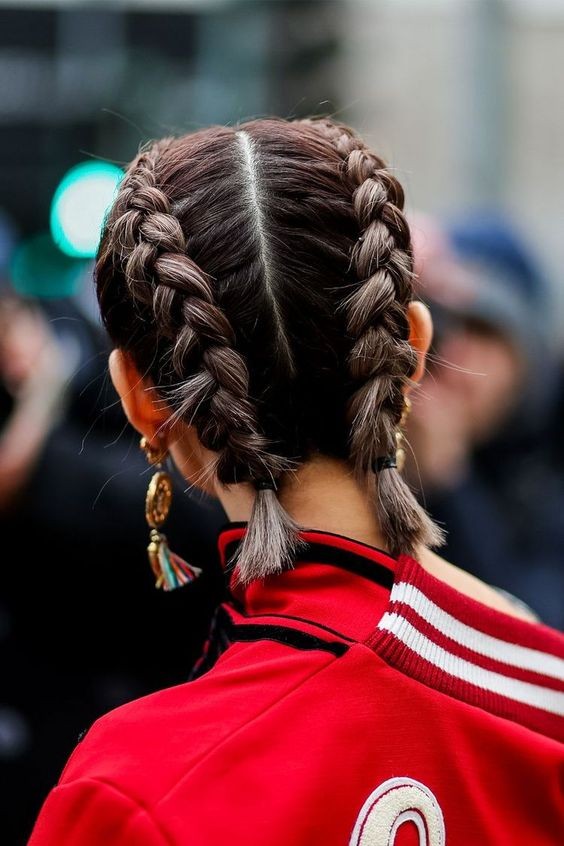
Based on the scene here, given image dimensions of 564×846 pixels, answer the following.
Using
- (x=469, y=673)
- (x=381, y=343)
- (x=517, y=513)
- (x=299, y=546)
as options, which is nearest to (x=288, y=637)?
(x=299, y=546)

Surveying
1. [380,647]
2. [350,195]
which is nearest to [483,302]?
[350,195]

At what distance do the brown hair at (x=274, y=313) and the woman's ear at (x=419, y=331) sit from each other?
63mm

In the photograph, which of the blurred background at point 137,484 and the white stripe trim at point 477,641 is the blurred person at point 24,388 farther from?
the white stripe trim at point 477,641

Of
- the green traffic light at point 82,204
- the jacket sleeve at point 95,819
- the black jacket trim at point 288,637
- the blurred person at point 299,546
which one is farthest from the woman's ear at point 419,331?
the green traffic light at point 82,204

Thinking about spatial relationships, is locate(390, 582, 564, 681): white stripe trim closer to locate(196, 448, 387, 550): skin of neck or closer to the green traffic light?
locate(196, 448, 387, 550): skin of neck

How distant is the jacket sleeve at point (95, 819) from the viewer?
3.08 ft

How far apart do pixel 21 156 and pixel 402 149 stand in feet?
11.6

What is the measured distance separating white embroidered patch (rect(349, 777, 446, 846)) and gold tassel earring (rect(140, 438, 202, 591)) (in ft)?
1.33

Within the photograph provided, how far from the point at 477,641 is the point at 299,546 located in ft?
0.82

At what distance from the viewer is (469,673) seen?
115cm

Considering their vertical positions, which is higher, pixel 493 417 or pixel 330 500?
pixel 330 500

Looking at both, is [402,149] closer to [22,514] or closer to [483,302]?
[483,302]

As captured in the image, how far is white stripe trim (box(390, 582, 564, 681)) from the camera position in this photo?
1.12 m

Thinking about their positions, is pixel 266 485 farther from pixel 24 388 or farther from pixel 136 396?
pixel 24 388
